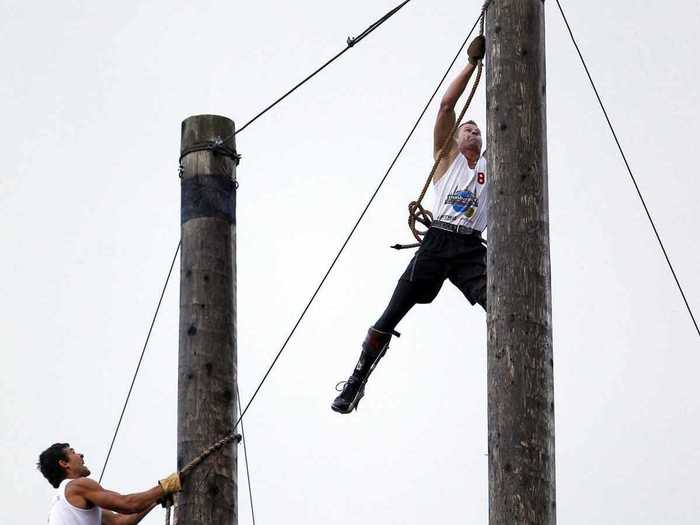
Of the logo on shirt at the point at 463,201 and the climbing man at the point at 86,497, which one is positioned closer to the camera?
the climbing man at the point at 86,497

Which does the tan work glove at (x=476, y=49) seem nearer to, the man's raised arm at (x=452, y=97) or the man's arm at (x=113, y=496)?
the man's raised arm at (x=452, y=97)

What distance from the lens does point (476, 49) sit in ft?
20.8

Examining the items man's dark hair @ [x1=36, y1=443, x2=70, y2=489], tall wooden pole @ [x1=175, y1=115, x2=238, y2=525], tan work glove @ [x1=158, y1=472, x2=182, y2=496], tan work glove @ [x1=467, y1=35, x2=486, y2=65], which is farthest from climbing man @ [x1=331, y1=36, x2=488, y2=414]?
man's dark hair @ [x1=36, y1=443, x2=70, y2=489]

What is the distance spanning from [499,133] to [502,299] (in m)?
0.74

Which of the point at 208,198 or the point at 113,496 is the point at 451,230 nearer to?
the point at 208,198

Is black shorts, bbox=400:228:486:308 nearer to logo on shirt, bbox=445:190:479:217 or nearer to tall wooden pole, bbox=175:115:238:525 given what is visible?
logo on shirt, bbox=445:190:479:217

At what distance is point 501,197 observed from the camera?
17.6 ft

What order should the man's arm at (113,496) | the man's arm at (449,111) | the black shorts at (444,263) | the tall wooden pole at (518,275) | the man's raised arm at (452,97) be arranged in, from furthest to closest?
the black shorts at (444,263) → the man's arm at (449,111) → the man's raised arm at (452,97) → the man's arm at (113,496) → the tall wooden pole at (518,275)

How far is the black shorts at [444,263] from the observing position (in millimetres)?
7004

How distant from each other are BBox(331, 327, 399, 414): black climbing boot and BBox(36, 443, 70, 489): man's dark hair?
1.67 m

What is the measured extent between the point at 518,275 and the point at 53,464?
2694 millimetres

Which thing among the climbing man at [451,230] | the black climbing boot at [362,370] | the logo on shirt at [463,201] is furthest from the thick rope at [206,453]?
the logo on shirt at [463,201]

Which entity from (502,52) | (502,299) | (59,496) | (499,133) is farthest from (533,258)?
(59,496)

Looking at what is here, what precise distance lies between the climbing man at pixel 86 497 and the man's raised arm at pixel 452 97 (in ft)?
7.74
